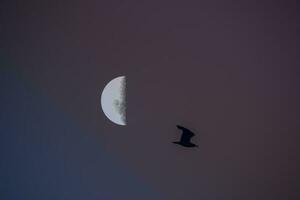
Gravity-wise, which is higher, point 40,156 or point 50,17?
point 50,17

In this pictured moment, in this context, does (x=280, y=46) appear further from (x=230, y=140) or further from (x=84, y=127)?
(x=84, y=127)

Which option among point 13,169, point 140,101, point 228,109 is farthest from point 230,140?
point 13,169

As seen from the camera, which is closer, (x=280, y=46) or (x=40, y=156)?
(x=40, y=156)

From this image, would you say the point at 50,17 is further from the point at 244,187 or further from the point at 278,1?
the point at 244,187

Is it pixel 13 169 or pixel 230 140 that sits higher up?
pixel 230 140

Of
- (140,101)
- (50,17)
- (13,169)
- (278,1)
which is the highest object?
(278,1)

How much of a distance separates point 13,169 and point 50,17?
43.6 inches

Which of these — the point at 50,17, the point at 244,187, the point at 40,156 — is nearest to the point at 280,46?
the point at 244,187

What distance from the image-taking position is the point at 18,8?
223cm

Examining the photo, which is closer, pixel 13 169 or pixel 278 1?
pixel 13 169

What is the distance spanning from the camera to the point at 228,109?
2.27 meters

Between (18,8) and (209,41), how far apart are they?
1404 mm

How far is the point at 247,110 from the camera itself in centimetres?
228

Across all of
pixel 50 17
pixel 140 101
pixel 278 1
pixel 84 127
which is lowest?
pixel 84 127
